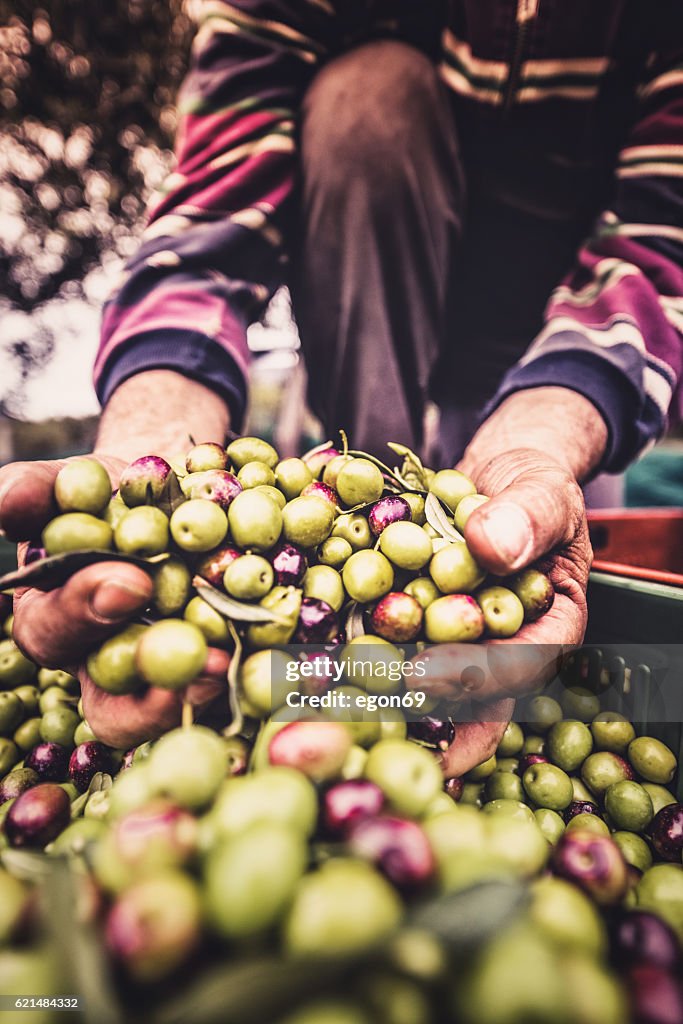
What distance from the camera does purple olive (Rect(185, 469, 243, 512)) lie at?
1.73 meters

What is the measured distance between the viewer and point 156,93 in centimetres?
690

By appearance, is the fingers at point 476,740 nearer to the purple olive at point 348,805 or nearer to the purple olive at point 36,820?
the purple olive at point 348,805

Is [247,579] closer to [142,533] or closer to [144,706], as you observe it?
[142,533]

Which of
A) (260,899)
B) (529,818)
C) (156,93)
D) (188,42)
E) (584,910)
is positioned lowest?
(529,818)

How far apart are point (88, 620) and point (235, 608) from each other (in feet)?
1.21

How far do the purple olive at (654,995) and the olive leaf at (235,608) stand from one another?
3.16 ft

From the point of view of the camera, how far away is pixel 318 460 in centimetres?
219

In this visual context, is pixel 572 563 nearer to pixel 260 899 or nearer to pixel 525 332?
pixel 260 899

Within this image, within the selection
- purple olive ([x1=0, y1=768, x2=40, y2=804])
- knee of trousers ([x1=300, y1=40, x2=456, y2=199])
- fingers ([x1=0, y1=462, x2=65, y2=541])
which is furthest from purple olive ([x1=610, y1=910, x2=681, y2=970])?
knee of trousers ([x1=300, y1=40, x2=456, y2=199])

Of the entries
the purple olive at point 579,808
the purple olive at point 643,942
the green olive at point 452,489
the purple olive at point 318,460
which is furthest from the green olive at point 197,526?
the purple olive at point 579,808

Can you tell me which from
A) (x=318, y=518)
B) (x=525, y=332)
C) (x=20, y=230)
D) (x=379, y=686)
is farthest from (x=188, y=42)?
(x=379, y=686)

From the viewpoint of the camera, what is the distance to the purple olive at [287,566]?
168 centimetres

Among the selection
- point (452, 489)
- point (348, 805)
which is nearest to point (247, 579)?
point (348, 805)

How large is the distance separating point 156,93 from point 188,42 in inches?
25.8
